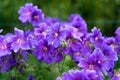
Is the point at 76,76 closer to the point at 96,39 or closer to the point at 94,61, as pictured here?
the point at 94,61

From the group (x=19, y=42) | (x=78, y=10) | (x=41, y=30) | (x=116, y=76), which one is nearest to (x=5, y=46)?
(x=19, y=42)

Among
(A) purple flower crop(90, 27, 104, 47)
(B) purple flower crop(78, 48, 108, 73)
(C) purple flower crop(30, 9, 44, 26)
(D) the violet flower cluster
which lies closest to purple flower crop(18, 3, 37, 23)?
(C) purple flower crop(30, 9, 44, 26)

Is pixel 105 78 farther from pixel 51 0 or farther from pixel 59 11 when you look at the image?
pixel 51 0

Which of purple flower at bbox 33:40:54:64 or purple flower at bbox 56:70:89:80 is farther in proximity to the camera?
purple flower at bbox 33:40:54:64

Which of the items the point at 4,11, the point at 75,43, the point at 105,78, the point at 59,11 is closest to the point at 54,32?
the point at 75,43

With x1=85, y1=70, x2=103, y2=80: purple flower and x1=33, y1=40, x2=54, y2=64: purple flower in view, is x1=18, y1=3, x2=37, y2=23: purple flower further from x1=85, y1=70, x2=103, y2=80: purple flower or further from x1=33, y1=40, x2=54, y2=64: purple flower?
x1=85, y1=70, x2=103, y2=80: purple flower

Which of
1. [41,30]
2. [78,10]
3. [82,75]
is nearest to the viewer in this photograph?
[82,75]
